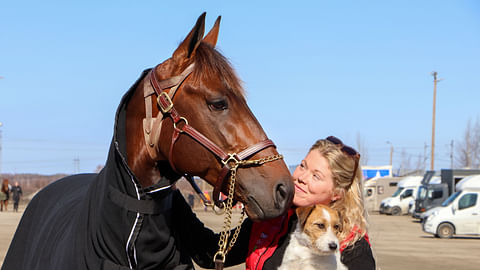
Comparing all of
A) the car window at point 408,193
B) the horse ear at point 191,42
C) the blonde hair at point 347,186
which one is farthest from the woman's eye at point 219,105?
the car window at point 408,193

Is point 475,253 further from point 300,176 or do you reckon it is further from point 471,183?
point 300,176

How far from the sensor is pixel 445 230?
2319cm

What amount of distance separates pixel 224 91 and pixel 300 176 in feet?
3.29

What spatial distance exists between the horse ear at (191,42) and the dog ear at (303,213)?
1333 millimetres

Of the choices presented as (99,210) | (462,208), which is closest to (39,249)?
(99,210)

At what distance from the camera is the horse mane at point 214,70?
3.08 m

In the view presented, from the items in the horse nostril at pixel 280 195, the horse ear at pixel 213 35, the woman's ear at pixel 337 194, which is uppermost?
the horse ear at pixel 213 35

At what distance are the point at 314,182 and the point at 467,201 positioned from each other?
21.8 metres

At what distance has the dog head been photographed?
3.79 meters

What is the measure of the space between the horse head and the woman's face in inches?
30.6

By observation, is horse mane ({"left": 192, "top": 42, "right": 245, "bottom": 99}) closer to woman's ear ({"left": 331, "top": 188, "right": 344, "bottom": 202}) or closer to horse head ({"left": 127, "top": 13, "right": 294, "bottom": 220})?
horse head ({"left": 127, "top": 13, "right": 294, "bottom": 220})

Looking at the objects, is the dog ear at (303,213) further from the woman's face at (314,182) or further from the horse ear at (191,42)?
the horse ear at (191,42)

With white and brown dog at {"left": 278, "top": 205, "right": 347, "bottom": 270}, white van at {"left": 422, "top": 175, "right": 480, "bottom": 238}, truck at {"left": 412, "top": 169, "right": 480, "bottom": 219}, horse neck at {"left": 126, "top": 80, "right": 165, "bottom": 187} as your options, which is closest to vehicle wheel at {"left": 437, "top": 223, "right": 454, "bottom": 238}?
white van at {"left": 422, "top": 175, "right": 480, "bottom": 238}

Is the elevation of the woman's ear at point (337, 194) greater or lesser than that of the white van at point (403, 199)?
greater
